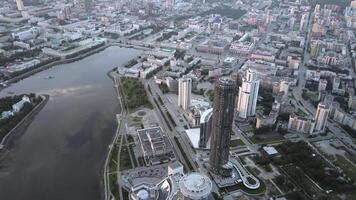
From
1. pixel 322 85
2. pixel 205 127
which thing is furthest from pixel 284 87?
pixel 205 127

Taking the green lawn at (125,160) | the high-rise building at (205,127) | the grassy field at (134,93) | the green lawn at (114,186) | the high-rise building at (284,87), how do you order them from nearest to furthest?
the green lawn at (114,186)
the green lawn at (125,160)
the high-rise building at (205,127)
the grassy field at (134,93)
the high-rise building at (284,87)

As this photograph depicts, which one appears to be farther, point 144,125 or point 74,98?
point 74,98

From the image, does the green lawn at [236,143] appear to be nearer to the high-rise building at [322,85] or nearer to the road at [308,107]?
the road at [308,107]

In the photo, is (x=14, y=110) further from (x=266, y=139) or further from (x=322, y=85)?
(x=322, y=85)

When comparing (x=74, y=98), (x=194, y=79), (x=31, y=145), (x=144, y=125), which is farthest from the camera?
(x=194, y=79)

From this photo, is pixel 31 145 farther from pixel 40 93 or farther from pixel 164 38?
pixel 164 38

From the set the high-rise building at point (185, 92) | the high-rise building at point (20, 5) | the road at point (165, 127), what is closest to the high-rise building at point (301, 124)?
the high-rise building at point (185, 92)

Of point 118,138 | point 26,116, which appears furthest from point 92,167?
point 26,116
